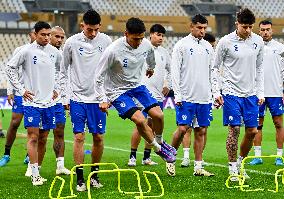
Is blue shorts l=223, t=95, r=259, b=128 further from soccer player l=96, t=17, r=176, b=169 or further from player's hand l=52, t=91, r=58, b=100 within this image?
player's hand l=52, t=91, r=58, b=100

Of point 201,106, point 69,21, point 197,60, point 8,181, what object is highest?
point 69,21

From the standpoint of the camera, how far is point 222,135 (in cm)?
1911

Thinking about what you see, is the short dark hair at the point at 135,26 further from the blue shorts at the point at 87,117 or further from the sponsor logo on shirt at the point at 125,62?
the blue shorts at the point at 87,117

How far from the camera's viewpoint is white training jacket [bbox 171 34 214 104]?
433 inches

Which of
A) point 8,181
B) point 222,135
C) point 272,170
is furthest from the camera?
point 222,135

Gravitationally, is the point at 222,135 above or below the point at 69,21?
below

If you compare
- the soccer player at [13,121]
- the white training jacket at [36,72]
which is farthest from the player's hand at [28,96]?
the soccer player at [13,121]

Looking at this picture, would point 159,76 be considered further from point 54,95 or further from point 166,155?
point 166,155

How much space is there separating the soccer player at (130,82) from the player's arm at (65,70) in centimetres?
67

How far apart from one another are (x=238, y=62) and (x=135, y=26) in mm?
2005

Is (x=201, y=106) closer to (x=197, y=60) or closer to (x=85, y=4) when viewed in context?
(x=197, y=60)

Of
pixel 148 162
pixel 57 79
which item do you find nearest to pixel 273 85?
pixel 148 162

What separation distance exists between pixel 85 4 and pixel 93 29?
33201 millimetres

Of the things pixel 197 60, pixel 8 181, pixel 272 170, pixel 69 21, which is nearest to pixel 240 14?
pixel 197 60
